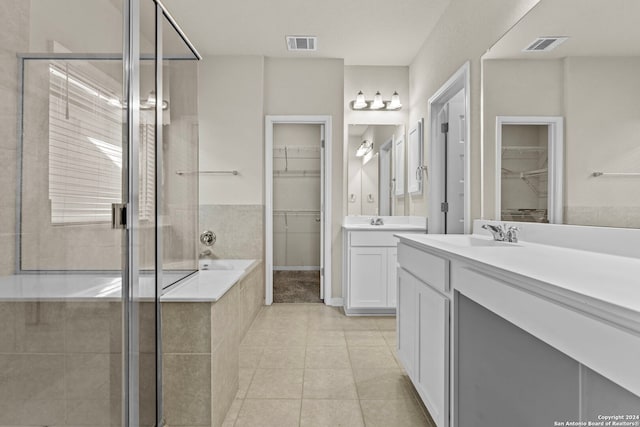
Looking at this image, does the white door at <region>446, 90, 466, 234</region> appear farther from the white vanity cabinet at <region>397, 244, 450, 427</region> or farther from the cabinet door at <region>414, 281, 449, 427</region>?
the cabinet door at <region>414, 281, 449, 427</region>

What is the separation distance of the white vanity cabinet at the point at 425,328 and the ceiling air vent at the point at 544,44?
1051 mm

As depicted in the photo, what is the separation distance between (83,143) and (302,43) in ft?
9.76

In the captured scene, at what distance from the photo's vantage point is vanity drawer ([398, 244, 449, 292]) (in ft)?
4.91

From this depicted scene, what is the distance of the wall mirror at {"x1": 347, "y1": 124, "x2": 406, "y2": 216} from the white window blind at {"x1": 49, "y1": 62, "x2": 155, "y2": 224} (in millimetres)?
2946

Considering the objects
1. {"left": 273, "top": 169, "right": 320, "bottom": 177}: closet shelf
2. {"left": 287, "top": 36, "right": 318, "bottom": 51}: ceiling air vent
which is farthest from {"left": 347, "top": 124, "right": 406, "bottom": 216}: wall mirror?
{"left": 273, "top": 169, "right": 320, "bottom": 177}: closet shelf

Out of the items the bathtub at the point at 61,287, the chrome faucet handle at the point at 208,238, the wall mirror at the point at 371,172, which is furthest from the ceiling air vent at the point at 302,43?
the bathtub at the point at 61,287

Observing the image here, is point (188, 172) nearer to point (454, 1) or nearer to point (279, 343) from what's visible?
point (279, 343)

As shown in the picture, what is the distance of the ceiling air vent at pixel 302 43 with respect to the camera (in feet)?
11.2

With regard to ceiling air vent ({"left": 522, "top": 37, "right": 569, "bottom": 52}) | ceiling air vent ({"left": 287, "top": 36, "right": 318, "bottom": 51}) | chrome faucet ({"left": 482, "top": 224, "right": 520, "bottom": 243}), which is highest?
ceiling air vent ({"left": 287, "top": 36, "right": 318, "bottom": 51})

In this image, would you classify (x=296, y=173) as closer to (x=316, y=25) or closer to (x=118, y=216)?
(x=316, y=25)

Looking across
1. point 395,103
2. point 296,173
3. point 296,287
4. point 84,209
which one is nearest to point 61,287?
point 84,209

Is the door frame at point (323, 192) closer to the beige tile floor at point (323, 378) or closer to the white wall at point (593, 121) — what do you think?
the beige tile floor at point (323, 378)

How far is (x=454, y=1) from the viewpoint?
8.95 feet

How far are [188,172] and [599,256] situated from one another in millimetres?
1821
